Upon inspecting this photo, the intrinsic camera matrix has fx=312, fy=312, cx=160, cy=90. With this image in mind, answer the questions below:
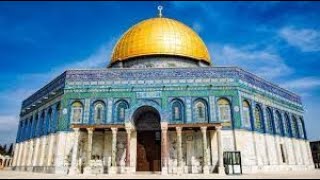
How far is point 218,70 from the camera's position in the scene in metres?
20.8

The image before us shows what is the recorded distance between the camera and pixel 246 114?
20734 mm

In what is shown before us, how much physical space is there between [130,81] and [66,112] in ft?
15.3

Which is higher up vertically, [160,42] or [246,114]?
[160,42]

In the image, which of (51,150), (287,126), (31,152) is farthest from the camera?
(287,126)

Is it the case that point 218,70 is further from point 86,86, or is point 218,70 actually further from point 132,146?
point 86,86

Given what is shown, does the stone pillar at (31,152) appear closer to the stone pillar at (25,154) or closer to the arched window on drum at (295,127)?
the stone pillar at (25,154)

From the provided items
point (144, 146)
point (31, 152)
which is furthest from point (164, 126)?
point (31, 152)

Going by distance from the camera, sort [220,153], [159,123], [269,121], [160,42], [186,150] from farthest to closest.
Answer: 1. [160,42]
2. [269,121]
3. [159,123]
4. [186,150]
5. [220,153]

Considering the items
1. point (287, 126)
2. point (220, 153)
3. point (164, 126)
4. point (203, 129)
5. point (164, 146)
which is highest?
point (287, 126)

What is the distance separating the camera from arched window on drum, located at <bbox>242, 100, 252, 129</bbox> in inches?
794

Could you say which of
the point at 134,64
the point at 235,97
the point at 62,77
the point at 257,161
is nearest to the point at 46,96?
the point at 62,77

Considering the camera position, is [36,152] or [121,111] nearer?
[121,111]

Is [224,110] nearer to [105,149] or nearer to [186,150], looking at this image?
[186,150]

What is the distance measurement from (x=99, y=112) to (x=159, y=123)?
4014mm
